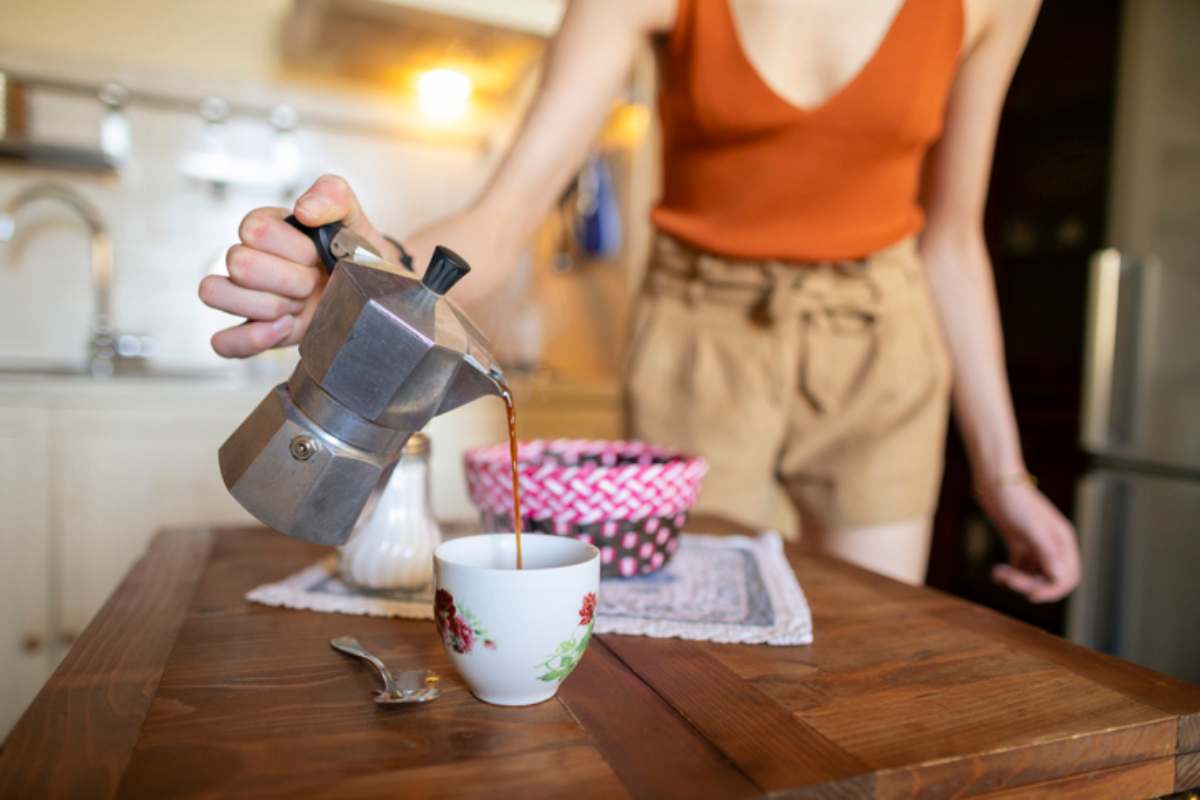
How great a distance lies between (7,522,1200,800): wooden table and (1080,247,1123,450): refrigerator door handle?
1.57m

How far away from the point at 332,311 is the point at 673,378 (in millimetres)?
643

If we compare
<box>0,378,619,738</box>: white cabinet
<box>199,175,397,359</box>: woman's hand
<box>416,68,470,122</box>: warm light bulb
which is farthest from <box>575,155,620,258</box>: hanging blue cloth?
<box>199,175,397,359</box>: woman's hand

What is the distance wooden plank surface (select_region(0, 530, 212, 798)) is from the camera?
387mm

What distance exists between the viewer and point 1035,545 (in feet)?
3.20

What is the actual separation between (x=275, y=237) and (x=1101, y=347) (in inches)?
75.4

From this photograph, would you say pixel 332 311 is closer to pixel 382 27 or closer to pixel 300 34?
pixel 382 27

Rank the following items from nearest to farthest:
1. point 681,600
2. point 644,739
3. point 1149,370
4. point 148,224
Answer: point 644,739 → point 681,600 → point 1149,370 → point 148,224

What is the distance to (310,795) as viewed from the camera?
0.38m

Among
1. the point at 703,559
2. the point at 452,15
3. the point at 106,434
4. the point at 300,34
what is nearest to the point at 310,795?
the point at 703,559

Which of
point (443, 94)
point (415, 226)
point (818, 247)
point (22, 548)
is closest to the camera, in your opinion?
point (818, 247)

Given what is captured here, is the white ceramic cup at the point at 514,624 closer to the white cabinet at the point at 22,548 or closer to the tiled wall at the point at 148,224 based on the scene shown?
the white cabinet at the point at 22,548

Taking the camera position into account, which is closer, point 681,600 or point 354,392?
point 354,392

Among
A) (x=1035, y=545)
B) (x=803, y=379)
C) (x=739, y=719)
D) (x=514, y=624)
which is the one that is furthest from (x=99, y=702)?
(x=1035, y=545)

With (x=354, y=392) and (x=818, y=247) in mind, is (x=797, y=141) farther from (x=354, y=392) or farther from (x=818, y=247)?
(x=354, y=392)
